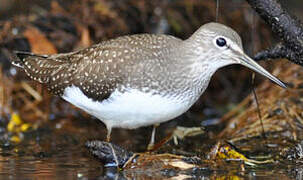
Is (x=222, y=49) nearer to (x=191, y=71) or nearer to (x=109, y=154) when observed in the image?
(x=191, y=71)

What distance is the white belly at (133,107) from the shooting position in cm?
621

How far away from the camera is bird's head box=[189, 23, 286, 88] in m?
6.25

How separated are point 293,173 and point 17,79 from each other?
16.3 ft

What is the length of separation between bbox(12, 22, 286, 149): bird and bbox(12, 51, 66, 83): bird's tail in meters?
0.39

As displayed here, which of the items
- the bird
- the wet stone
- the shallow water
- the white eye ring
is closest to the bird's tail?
the bird

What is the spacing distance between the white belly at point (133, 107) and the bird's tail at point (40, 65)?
24.3 inches

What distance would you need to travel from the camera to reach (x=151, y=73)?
6.30 metres

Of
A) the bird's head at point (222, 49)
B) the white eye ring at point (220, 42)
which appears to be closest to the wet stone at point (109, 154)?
the bird's head at point (222, 49)

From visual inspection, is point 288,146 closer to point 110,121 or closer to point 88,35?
point 110,121

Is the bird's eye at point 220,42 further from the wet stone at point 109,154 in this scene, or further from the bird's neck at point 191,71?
the wet stone at point 109,154

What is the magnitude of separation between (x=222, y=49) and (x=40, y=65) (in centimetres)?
242

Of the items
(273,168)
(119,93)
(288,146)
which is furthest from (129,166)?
(288,146)

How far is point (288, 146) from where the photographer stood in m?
7.12

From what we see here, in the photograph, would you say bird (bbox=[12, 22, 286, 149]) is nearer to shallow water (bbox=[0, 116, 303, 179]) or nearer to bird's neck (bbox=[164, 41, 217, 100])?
bird's neck (bbox=[164, 41, 217, 100])
